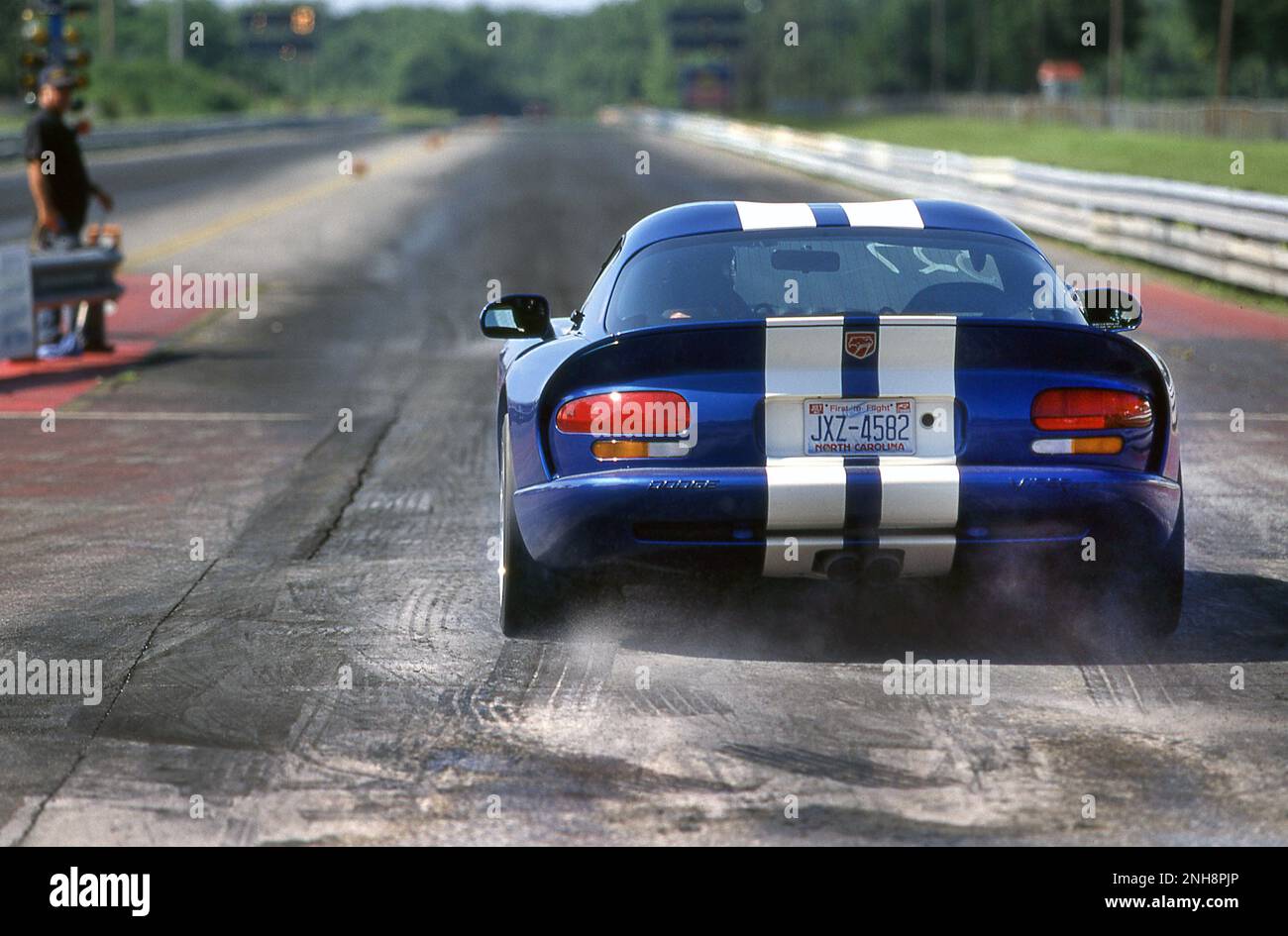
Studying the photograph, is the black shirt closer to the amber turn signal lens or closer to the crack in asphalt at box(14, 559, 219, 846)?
the crack in asphalt at box(14, 559, 219, 846)

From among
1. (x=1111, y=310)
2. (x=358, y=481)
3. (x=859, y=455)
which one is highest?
(x=1111, y=310)

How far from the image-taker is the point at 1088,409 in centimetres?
594

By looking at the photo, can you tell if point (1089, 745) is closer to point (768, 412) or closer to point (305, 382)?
point (768, 412)

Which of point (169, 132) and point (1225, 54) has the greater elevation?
point (1225, 54)

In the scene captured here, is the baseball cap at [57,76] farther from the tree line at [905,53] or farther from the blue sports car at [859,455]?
the tree line at [905,53]

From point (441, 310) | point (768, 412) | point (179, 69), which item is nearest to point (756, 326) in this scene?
point (768, 412)

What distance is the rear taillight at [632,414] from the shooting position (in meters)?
5.88

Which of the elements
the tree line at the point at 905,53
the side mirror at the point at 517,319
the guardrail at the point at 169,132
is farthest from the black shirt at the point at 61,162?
the tree line at the point at 905,53

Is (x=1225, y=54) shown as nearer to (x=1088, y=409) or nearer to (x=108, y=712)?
(x=1088, y=409)

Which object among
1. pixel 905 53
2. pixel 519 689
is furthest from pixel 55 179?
pixel 905 53

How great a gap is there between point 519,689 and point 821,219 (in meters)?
2.13

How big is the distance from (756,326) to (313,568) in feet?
8.10

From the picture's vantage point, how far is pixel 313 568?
7.55 metres

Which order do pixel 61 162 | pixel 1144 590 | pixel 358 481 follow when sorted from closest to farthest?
pixel 1144 590 → pixel 358 481 → pixel 61 162
